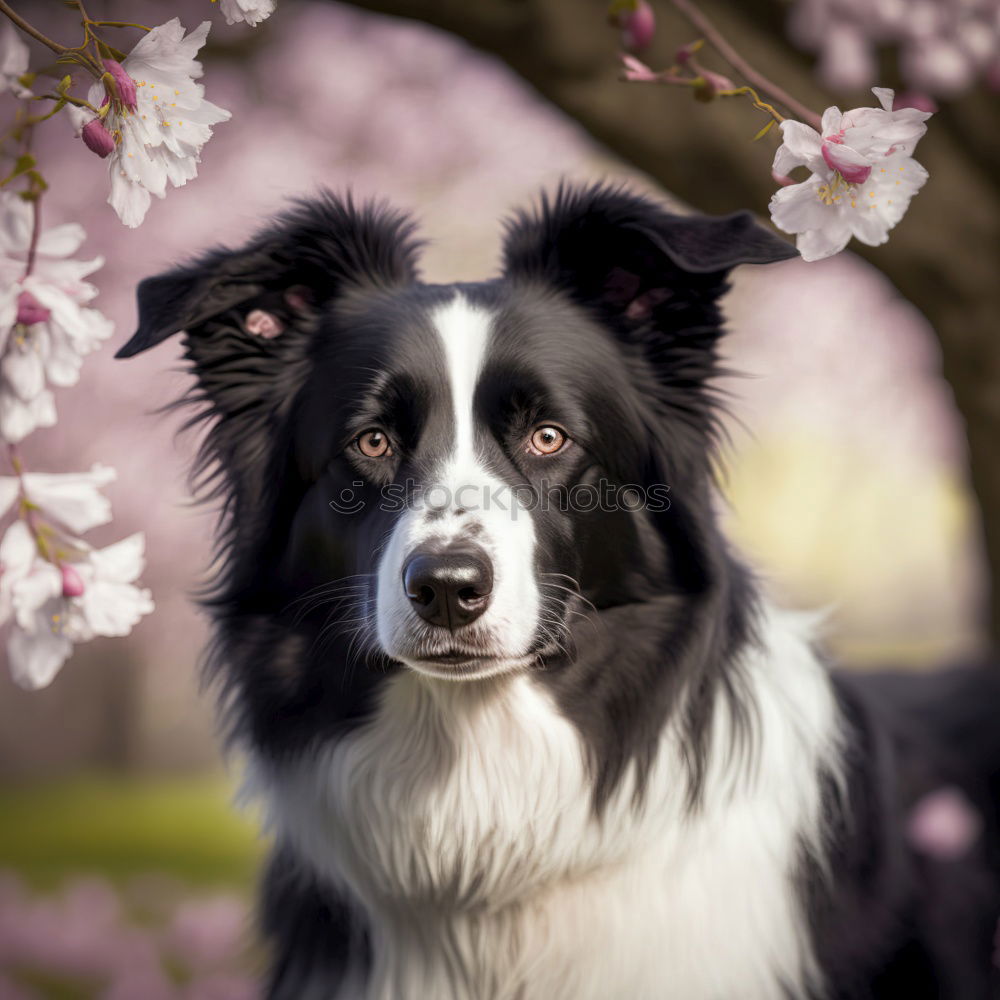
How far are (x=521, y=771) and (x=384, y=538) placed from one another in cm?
72

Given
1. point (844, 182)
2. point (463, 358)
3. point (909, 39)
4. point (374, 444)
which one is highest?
point (844, 182)

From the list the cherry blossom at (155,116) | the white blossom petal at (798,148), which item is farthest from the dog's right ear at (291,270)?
the white blossom petal at (798,148)

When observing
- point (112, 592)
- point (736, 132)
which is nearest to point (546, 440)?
point (112, 592)

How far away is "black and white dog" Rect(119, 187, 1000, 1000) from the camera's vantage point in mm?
2885

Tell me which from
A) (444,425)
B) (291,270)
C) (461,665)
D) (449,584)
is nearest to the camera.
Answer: (449,584)

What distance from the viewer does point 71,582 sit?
82.7 inches

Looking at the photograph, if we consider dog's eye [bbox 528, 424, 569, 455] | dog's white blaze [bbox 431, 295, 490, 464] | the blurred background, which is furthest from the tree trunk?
dog's eye [bbox 528, 424, 569, 455]

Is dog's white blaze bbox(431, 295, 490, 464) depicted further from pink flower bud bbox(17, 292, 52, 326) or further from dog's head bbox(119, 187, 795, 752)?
pink flower bud bbox(17, 292, 52, 326)

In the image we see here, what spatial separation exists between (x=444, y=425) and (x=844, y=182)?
1.11 m

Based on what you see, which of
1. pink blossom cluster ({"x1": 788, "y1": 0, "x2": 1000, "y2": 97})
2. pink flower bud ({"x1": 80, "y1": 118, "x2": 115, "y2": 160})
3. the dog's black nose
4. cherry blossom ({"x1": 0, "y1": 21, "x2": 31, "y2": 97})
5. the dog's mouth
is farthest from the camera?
pink blossom cluster ({"x1": 788, "y1": 0, "x2": 1000, "y2": 97})

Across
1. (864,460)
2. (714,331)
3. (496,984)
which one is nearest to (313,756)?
(496,984)

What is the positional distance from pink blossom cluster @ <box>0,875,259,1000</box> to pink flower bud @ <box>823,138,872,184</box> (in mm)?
4469

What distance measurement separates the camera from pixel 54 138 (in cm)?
779

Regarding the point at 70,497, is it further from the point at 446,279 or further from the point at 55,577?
the point at 446,279
